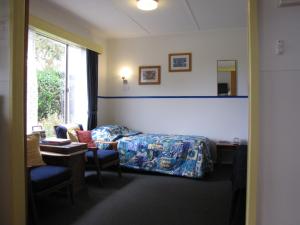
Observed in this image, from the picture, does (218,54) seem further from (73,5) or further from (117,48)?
(73,5)

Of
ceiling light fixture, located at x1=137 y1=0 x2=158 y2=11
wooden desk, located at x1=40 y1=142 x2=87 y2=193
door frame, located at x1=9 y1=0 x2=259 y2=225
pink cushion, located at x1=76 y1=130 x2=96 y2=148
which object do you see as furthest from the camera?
pink cushion, located at x1=76 y1=130 x2=96 y2=148

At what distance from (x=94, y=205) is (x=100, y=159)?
870 millimetres

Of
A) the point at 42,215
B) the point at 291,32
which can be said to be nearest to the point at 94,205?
the point at 42,215

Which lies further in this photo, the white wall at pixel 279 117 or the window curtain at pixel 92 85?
the window curtain at pixel 92 85

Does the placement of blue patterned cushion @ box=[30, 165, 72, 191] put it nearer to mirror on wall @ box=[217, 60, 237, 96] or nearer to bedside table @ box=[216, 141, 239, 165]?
bedside table @ box=[216, 141, 239, 165]

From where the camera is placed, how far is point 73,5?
3814mm

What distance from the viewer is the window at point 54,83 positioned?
12.3ft

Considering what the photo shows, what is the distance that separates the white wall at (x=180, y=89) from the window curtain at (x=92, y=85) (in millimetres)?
428

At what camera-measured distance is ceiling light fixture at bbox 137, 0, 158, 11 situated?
3.54m

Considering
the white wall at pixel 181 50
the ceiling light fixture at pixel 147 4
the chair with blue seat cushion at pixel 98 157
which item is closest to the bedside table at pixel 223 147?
the white wall at pixel 181 50

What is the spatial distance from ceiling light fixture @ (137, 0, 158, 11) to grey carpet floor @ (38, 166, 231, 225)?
2.47m

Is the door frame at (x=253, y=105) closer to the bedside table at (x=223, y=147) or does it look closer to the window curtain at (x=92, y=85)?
the bedside table at (x=223, y=147)

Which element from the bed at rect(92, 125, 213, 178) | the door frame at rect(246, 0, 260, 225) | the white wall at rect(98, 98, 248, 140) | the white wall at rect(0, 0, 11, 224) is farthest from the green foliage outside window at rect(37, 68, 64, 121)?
the door frame at rect(246, 0, 260, 225)

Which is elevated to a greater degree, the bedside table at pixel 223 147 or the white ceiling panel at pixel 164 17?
the white ceiling panel at pixel 164 17
